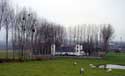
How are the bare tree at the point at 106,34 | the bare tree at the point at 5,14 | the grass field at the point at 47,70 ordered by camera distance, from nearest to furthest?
the grass field at the point at 47,70 < the bare tree at the point at 5,14 < the bare tree at the point at 106,34

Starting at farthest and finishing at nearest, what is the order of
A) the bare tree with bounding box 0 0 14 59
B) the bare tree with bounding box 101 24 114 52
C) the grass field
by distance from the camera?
the bare tree with bounding box 101 24 114 52
the bare tree with bounding box 0 0 14 59
the grass field

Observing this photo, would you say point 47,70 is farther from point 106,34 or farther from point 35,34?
point 106,34

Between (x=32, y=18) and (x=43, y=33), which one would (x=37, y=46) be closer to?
(x=43, y=33)

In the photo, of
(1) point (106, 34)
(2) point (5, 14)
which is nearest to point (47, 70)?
(2) point (5, 14)

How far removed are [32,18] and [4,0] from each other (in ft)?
55.3

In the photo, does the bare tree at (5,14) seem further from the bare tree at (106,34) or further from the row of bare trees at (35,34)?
the bare tree at (106,34)

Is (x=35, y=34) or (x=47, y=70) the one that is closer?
(x=47, y=70)

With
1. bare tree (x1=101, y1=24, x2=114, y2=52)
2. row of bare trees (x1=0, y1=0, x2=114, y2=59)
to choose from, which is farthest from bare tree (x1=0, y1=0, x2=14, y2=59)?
bare tree (x1=101, y1=24, x2=114, y2=52)

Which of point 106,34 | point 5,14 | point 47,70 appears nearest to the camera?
point 47,70

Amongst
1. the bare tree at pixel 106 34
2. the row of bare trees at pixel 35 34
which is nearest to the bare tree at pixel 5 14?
the row of bare trees at pixel 35 34

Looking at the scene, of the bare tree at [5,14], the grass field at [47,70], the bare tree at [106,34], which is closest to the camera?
the grass field at [47,70]

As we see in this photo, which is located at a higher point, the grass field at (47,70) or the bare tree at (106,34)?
the bare tree at (106,34)

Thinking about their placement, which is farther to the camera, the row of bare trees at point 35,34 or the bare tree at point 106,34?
the bare tree at point 106,34

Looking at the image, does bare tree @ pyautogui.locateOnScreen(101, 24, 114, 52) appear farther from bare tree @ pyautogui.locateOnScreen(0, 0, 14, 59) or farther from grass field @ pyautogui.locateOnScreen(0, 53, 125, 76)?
grass field @ pyautogui.locateOnScreen(0, 53, 125, 76)
